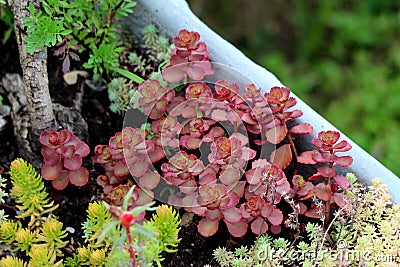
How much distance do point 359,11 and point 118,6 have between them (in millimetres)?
1745

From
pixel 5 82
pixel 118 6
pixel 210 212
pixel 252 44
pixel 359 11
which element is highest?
pixel 118 6

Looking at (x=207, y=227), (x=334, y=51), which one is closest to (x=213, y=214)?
(x=207, y=227)

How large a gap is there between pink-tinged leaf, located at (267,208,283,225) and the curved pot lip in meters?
0.24

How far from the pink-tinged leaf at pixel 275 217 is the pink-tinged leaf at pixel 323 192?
11 centimetres

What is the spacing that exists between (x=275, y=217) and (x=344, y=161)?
0.70 ft

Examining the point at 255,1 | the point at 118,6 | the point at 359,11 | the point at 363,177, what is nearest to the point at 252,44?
the point at 255,1

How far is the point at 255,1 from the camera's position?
3096mm

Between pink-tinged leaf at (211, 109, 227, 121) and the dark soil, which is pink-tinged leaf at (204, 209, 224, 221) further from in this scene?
pink-tinged leaf at (211, 109, 227, 121)

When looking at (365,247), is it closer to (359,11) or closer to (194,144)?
(194,144)

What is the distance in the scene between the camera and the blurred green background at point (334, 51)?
2.66 meters

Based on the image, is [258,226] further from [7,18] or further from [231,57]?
[7,18]

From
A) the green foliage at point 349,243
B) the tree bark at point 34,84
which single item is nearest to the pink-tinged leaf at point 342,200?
the green foliage at point 349,243

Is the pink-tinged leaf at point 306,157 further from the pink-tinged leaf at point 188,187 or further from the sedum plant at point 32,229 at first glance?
the sedum plant at point 32,229

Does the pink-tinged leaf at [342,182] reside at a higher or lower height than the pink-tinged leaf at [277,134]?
lower
